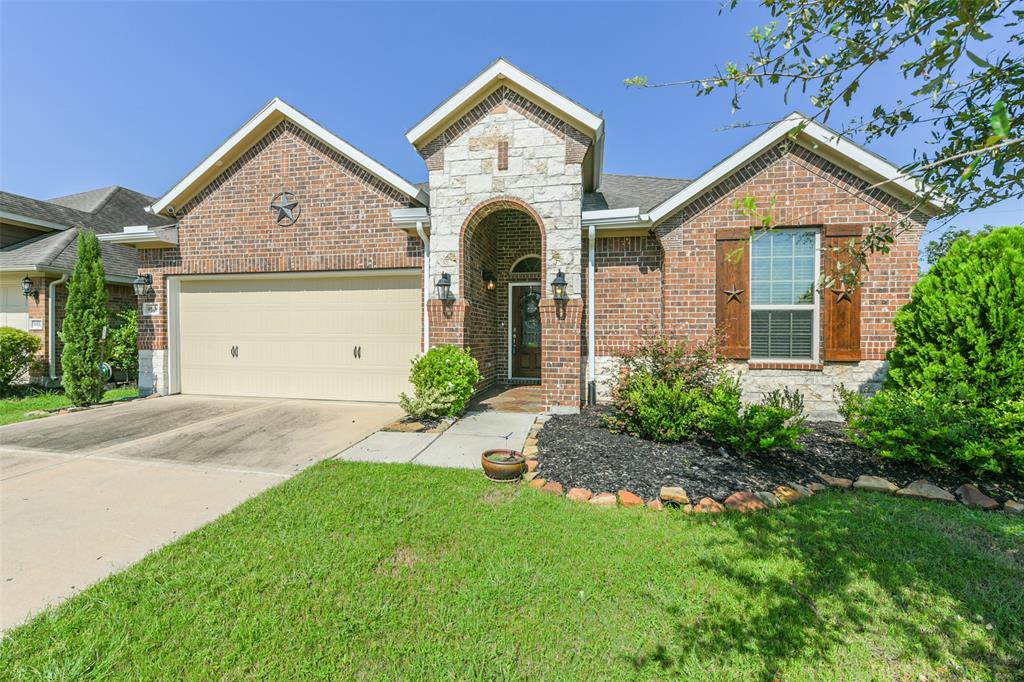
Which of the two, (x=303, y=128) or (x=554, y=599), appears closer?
(x=554, y=599)

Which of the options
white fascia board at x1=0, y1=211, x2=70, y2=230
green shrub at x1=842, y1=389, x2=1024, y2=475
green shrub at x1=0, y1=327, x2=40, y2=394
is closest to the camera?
green shrub at x1=842, y1=389, x2=1024, y2=475

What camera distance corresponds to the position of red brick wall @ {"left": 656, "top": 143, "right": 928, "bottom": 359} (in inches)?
243

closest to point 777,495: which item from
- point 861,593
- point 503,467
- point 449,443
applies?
point 861,593

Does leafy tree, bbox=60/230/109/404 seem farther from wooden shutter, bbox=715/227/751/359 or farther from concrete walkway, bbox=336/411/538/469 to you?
wooden shutter, bbox=715/227/751/359

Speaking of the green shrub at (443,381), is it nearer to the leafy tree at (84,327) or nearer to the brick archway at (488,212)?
the brick archway at (488,212)

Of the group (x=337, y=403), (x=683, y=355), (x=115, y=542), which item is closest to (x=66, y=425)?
(x=337, y=403)

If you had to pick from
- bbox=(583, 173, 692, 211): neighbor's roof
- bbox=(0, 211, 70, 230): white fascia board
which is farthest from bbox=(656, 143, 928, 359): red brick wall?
bbox=(0, 211, 70, 230): white fascia board

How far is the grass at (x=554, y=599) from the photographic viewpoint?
1.99 meters

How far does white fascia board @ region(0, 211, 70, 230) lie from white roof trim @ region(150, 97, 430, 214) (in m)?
6.16

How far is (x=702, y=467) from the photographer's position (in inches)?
170

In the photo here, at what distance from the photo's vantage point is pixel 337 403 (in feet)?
26.7

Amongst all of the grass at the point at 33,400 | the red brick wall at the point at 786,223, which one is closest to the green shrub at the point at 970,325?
the red brick wall at the point at 786,223

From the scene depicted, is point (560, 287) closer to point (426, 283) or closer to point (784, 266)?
point (426, 283)

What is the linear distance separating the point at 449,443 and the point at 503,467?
147 centimetres
